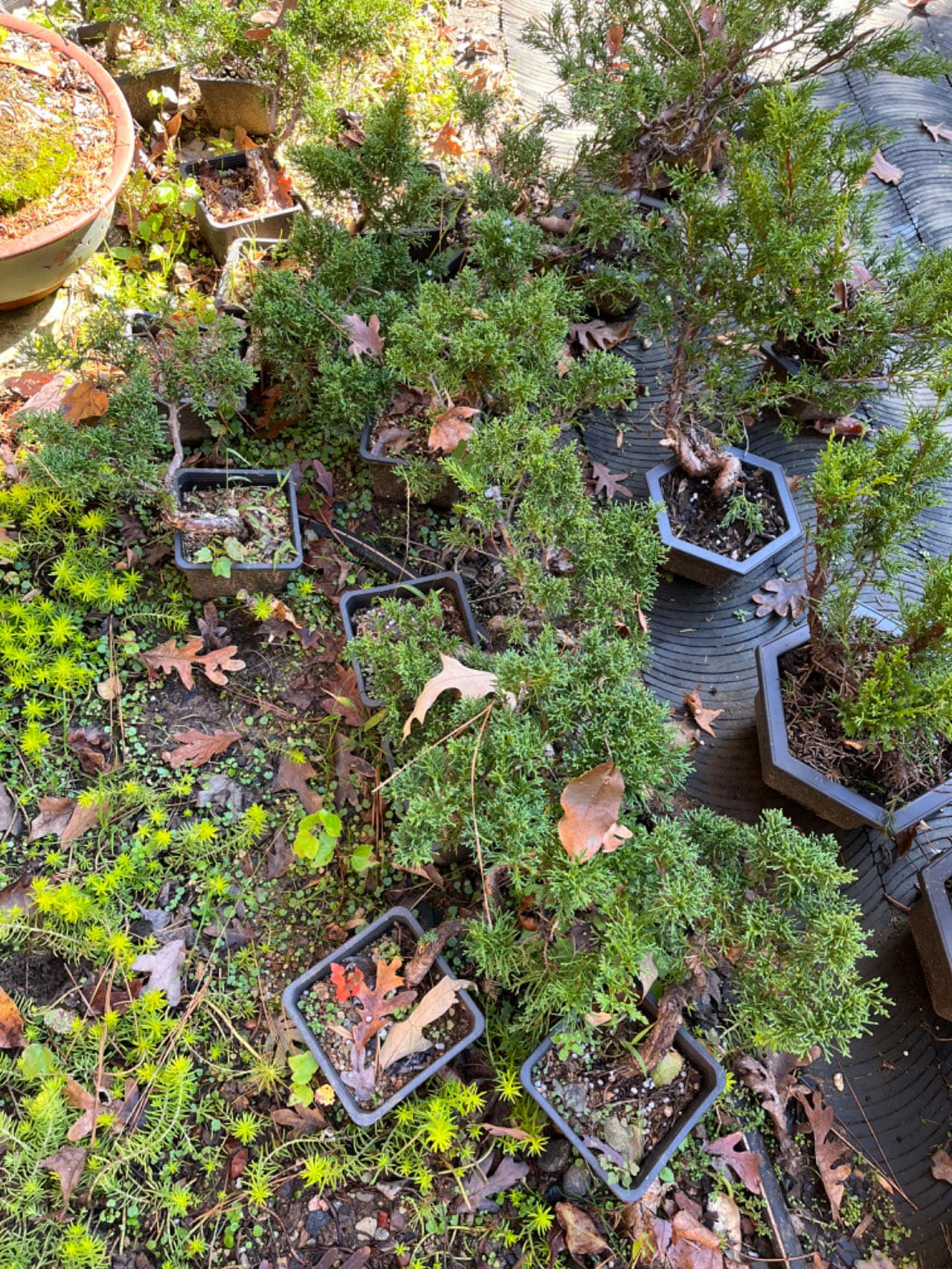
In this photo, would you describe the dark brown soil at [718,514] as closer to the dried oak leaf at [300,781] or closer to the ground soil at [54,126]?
the dried oak leaf at [300,781]

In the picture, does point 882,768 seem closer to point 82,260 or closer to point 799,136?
point 799,136

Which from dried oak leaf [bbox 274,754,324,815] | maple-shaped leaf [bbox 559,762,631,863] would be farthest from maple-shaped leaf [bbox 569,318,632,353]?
maple-shaped leaf [bbox 559,762,631,863]

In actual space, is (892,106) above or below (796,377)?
above

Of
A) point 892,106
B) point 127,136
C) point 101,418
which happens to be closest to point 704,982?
point 101,418

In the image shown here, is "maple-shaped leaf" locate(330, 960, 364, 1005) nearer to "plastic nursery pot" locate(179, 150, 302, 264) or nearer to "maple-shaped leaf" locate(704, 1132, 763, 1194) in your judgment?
"maple-shaped leaf" locate(704, 1132, 763, 1194)

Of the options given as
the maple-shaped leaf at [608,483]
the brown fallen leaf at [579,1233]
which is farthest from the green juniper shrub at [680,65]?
the brown fallen leaf at [579,1233]

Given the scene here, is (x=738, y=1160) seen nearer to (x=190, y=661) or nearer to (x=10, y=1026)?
(x=10, y=1026)
